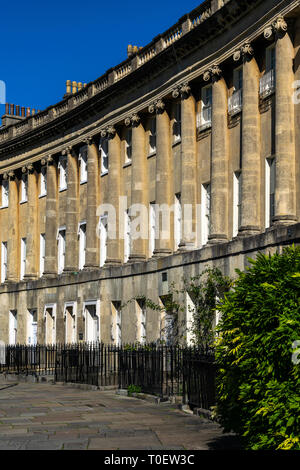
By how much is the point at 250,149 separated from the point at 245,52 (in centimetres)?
305

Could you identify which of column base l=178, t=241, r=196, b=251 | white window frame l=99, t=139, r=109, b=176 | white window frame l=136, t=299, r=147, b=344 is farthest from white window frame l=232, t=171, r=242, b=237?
white window frame l=99, t=139, r=109, b=176

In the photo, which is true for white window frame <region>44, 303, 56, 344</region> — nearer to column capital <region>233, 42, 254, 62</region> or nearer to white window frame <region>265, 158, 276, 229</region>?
white window frame <region>265, 158, 276, 229</region>

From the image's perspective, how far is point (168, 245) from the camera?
30.1 metres

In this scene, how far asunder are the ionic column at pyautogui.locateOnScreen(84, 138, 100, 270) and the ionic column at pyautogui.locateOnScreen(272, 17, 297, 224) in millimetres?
15106

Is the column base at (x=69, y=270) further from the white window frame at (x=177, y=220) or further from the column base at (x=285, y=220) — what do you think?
the column base at (x=285, y=220)

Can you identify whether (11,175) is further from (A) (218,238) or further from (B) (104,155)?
(A) (218,238)

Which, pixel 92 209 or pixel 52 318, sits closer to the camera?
pixel 92 209

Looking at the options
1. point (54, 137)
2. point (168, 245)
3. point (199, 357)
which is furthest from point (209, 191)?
point (54, 137)

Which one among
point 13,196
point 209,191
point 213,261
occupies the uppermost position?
point 13,196

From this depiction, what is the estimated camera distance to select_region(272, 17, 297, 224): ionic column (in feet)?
71.7

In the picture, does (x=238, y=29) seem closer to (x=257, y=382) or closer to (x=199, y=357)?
(x=199, y=357)

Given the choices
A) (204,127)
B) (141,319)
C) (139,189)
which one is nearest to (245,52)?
(204,127)

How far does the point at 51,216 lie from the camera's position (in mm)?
40719

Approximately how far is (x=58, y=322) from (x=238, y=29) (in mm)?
18141
